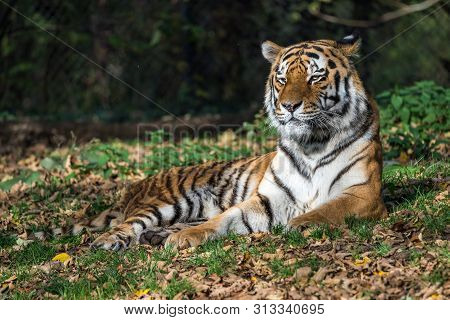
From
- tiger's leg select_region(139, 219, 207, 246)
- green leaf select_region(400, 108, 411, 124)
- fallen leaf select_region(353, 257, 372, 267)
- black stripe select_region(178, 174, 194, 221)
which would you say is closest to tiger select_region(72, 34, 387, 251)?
tiger's leg select_region(139, 219, 207, 246)

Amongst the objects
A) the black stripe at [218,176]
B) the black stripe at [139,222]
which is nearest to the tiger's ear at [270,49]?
the black stripe at [218,176]

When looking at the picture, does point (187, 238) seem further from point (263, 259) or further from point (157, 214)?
point (157, 214)

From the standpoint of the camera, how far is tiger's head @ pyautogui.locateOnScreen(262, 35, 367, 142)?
5.17 m

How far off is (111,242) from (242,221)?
0.95 m

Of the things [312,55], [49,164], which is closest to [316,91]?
[312,55]

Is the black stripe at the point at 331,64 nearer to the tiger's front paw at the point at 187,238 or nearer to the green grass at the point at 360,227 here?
the green grass at the point at 360,227

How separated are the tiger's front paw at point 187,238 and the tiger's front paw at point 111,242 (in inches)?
16.6

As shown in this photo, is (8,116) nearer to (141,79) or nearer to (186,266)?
(141,79)

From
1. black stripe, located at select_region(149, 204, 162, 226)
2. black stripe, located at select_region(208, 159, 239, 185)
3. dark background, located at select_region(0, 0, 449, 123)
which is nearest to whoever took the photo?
black stripe, located at select_region(149, 204, 162, 226)

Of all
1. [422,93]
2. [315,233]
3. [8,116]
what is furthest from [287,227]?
[8,116]

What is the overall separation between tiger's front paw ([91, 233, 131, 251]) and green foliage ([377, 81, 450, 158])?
3.17m

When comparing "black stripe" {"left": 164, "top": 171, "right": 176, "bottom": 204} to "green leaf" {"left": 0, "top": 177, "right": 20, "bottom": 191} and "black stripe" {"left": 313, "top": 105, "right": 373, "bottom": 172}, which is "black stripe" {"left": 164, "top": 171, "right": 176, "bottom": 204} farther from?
"green leaf" {"left": 0, "top": 177, "right": 20, "bottom": 191}

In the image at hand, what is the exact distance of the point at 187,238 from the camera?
4.95 meters

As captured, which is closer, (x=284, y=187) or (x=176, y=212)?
(x=284, y=187)
